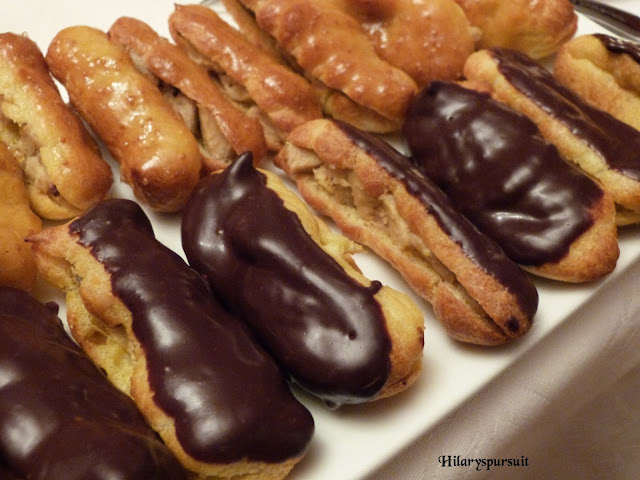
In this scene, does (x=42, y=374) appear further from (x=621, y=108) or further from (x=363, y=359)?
(x=621, y=108)

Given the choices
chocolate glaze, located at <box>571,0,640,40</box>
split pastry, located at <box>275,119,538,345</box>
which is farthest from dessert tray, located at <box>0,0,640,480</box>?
chocolate glaze, located at <box>571,0,640,40</box>

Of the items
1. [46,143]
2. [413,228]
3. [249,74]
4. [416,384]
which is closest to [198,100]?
[249,74]

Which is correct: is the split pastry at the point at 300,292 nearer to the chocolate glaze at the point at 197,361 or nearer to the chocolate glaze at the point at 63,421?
the chocolate glaze at the point at 197,361

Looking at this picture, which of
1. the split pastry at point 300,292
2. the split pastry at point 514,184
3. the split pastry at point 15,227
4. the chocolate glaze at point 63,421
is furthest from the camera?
the split pastry at point 514,184

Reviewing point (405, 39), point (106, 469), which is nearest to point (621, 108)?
point (405, 39)

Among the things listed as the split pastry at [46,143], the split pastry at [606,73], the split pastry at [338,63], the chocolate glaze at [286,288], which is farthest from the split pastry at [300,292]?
the split pastry at [606,73]

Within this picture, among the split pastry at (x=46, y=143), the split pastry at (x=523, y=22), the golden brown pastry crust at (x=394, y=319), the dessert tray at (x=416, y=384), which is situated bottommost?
the dessert tray at (x=416, y=384)
